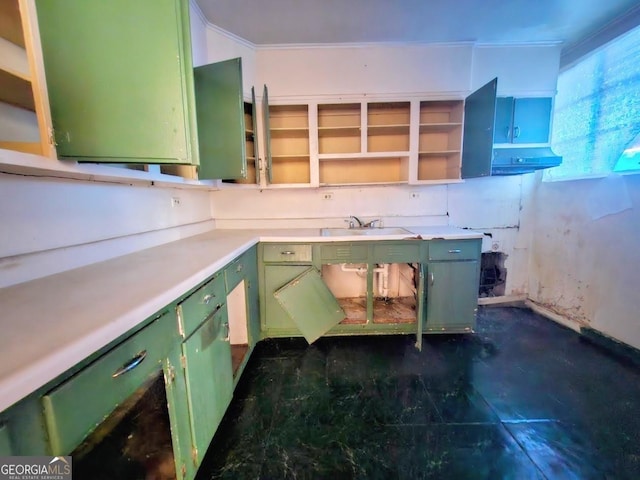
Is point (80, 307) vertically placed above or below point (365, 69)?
below

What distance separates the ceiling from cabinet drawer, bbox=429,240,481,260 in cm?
176

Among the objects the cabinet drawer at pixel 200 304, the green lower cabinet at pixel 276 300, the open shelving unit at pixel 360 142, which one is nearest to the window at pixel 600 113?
the open shelving unit at pixel 360 142

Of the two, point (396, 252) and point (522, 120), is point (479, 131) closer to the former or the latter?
point (522, 120)

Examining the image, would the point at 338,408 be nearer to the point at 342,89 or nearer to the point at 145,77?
the point at 145,77

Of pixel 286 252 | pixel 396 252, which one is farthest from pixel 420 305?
pixel 286 252

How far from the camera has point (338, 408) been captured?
1591mm

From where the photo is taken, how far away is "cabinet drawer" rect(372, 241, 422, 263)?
2.21 metres

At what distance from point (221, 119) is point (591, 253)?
126 inches

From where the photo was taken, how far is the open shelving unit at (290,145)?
2594 mm

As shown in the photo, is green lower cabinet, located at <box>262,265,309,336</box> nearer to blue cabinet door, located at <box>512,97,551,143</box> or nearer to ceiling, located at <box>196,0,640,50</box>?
ceiling, located at <box>196,0,640,50</box>

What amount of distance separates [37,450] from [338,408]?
1.38 meters

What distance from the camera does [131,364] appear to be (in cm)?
77

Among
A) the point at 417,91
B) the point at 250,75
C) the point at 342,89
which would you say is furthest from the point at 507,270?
the point at 250,75

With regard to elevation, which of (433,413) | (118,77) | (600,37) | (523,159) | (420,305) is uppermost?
(600,37)
